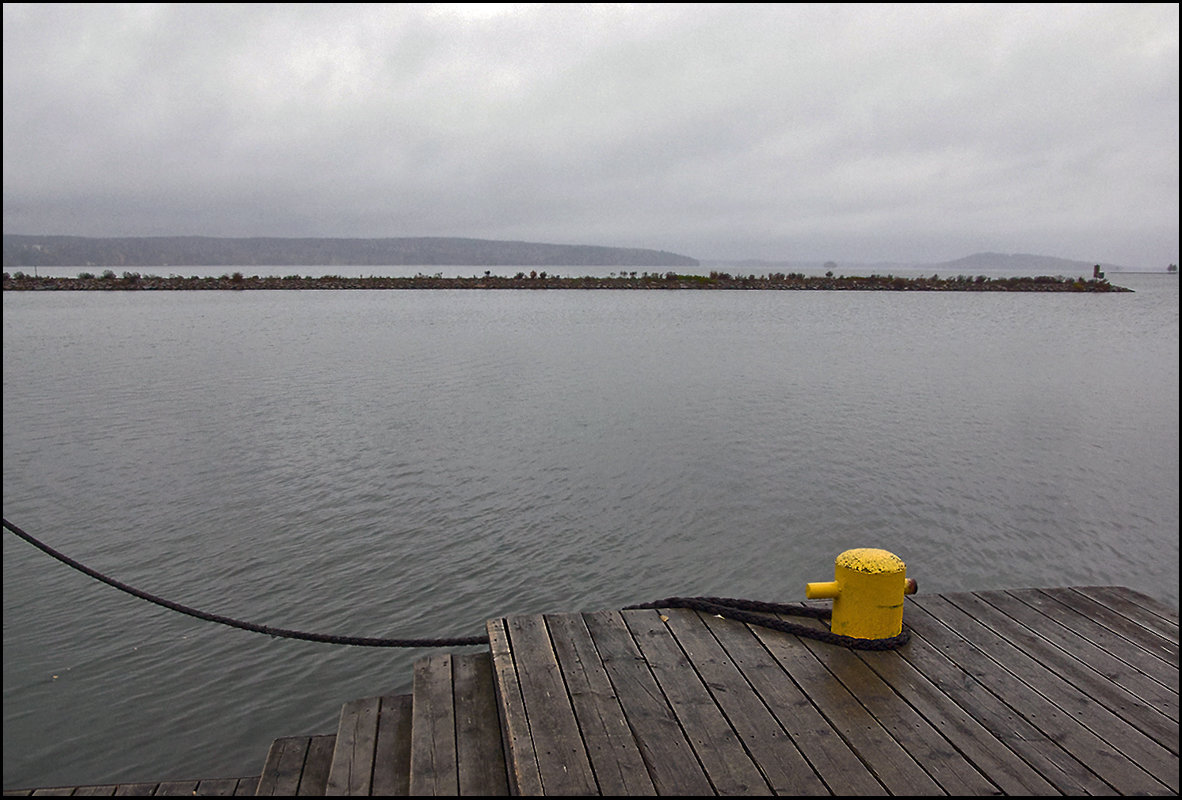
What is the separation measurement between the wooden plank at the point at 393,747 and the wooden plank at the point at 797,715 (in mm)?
1795

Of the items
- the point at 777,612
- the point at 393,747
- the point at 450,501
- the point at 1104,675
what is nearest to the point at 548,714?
the point at 393,747

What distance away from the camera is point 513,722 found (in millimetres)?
3197

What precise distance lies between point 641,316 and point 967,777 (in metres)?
36.2

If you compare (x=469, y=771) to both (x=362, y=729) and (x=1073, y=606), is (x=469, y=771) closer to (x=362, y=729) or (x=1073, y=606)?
(x=362, y=729)

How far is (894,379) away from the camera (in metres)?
19.3

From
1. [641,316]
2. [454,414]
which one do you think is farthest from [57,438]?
[641,316]

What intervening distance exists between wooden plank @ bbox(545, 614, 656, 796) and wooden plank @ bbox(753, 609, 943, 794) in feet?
3.28

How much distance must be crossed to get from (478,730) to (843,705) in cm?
182

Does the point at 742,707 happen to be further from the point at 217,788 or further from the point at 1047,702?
the point at 217,788

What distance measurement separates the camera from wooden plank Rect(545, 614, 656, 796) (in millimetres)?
2859

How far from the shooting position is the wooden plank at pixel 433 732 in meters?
3.01

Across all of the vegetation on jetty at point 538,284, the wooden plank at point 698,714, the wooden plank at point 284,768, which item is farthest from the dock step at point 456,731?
the vegetation on jetty at point 538,284

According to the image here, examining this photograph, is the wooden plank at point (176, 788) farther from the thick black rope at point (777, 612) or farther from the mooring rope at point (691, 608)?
the thick black rope at point (777, 612)

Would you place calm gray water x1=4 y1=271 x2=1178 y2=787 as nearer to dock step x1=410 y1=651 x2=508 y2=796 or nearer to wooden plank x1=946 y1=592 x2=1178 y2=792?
dock step x1=410 y1=651 x2=508 y2=796
